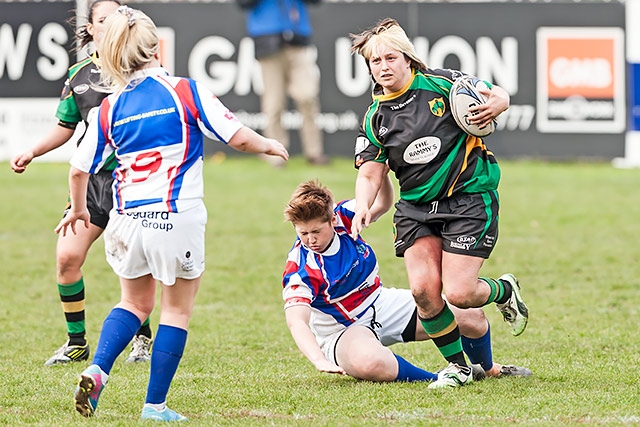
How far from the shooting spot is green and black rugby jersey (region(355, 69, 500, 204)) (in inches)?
211

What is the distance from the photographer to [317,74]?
14.8 metres

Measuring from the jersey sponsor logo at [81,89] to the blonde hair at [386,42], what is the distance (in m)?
1.52

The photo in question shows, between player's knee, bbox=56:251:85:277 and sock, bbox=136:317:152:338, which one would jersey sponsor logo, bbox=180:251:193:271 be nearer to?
player's knee, bbox=56:251:85:277

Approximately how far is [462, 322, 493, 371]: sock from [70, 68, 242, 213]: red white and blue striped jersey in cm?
163

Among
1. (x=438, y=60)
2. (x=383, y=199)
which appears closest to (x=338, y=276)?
(x=383, y=199)

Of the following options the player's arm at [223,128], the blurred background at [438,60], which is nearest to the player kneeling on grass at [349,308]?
the player's arm at [223,128]

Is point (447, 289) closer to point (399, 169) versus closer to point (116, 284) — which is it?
point (399, 169)

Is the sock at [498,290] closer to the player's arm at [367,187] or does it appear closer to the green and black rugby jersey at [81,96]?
the player's arm at [367,187]

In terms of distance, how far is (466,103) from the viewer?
5.29 meters

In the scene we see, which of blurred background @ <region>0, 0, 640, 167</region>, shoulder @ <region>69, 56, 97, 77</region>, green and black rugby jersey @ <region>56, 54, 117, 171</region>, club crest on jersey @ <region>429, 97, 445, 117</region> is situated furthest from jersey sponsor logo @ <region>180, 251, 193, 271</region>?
blurred background @ <region>0, 0, 640, 167</region>

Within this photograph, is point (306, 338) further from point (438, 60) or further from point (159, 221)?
point (438, 60)

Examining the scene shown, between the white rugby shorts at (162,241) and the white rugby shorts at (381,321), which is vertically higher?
the white rugby shorts at (162,241)

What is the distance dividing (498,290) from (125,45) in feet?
6.91

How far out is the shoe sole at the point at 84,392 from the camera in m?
4.65
